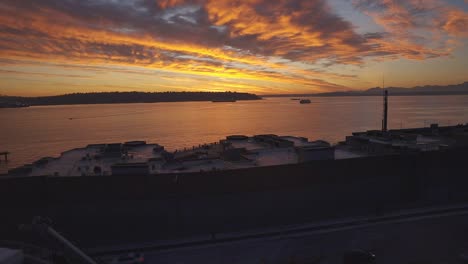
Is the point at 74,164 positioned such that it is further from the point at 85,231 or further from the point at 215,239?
the point at 215,239

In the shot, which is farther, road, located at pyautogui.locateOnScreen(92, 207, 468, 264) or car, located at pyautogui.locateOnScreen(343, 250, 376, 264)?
road, located at pyautogui.locateOnScreen(92, 207, 468, 264)

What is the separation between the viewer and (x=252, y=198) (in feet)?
62.1

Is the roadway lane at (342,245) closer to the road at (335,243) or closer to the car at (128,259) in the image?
the road at (335,243)

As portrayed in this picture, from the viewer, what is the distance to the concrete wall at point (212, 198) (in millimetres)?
16812

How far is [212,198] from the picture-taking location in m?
18.2

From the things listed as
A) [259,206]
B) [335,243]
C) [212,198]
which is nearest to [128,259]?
[212,198]

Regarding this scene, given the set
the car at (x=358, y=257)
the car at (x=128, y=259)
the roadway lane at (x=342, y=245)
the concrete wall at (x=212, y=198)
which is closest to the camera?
the car at (x=358, y=257)

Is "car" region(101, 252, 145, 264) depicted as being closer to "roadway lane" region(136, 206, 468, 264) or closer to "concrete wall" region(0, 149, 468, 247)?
"roadway lane" region(136, 206, 468, 264)

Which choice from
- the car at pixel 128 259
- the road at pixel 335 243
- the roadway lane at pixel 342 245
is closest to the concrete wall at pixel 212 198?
the road at pixel 335 243

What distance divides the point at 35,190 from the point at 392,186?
21676 millimetres

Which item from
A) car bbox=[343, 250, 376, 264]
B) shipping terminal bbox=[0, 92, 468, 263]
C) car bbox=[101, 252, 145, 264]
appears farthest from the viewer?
shipping terminal bbox=[0, 92, 468, 263]

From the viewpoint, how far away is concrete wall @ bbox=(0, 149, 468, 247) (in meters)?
16.8

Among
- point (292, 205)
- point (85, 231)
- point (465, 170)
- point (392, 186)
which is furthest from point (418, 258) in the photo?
point (85, 231)

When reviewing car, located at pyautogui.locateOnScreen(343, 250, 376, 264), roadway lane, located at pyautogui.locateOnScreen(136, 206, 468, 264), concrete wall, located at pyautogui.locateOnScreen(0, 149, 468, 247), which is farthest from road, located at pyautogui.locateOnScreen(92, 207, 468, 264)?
concrete wall, located at pyautogui.locateOnScreen(0, 149, 468, 247)
